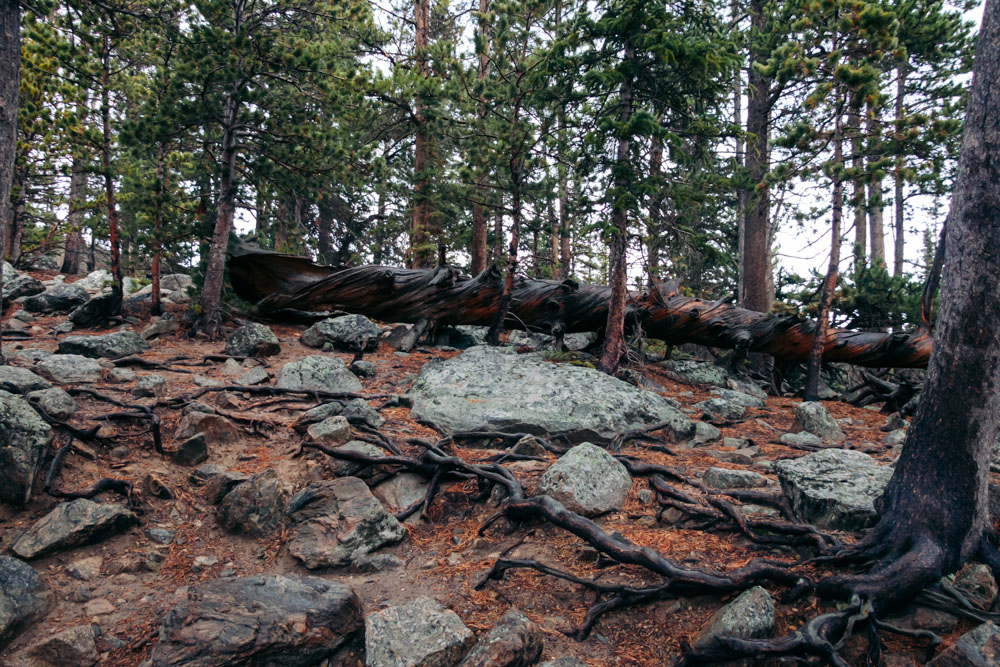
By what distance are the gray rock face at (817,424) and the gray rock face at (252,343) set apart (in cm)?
869

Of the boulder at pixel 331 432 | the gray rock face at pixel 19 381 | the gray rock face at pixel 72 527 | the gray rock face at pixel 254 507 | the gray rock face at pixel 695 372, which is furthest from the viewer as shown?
the gray rock face at pixel 695 372

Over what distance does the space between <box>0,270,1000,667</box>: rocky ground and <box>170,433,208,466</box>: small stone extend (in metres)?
0.02

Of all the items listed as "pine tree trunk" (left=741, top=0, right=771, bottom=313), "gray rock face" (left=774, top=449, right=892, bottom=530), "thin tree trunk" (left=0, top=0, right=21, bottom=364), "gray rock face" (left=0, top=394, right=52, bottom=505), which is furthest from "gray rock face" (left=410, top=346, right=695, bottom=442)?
"pine tree trunk" (left=741, top=0, right=771, bottom=313)

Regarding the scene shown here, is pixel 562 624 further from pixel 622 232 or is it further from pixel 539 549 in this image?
pixel 622 232

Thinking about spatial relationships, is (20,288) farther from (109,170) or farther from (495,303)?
(495,303)

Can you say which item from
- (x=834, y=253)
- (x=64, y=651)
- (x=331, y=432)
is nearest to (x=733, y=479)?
(x=331, y=432)

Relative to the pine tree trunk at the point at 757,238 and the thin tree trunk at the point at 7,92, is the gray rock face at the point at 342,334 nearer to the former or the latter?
the thin tree trunk at the point at 7,92

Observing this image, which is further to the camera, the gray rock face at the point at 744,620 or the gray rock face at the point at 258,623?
the gray rock face at the point at 744,620

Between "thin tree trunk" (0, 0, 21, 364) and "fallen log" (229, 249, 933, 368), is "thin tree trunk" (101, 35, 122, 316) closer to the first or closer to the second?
"fallen log" (229, 249, 933, 368)

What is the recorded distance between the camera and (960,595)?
127 inches

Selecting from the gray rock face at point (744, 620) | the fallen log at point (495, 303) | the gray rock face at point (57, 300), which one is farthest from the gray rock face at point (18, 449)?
the gray rock face at point (57, 300)

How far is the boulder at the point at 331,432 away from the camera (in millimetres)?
5711

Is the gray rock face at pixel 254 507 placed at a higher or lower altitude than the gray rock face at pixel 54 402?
lower

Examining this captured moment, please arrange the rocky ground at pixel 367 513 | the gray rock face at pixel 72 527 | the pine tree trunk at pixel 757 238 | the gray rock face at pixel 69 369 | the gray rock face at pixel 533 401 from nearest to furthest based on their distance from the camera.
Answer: the rocky ground at pixel 367 513 < the gray rock face at pixel 72 527 < the gray rock face at pixel 69 369 < the gray rock face at pixel 533 401 < the pine tree trunk at pixel 757 238
